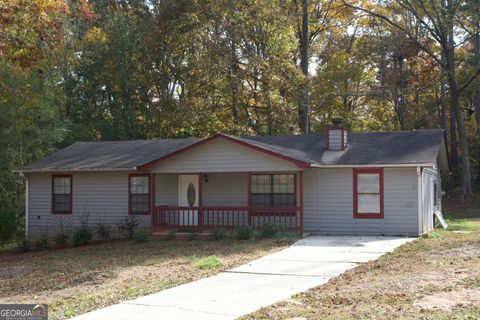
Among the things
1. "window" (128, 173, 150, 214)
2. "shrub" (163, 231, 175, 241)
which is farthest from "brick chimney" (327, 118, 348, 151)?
"window" (128, 173, 150, 214)

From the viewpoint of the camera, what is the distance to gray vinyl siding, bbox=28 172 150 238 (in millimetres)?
20359

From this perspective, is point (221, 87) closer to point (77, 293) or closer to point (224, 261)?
point (224, 261)

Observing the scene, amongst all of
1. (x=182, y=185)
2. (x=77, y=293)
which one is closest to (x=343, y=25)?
(x=182, y=185)

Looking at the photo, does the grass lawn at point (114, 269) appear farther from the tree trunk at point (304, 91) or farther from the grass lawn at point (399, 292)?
the tree trunk at point (304, 91)

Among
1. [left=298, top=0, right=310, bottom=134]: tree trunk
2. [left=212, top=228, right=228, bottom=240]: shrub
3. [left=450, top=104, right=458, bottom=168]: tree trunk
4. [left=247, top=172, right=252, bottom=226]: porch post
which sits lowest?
[left=212, top=228, right=228, bottom=240]: shrub

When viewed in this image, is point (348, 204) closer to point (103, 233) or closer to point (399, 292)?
point (103, 233)

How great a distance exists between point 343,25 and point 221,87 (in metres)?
11.8

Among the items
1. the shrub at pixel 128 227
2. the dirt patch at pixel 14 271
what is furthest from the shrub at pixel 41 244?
the dirt patch at pixel 14 271

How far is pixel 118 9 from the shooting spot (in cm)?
3425

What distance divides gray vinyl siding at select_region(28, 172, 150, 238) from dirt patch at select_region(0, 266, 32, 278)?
647 centimetres

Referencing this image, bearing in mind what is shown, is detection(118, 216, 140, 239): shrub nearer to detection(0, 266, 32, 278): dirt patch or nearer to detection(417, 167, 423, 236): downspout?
detection(0, 266, 32, 278): dirt patch

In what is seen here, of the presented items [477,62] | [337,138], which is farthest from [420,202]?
[477,62]

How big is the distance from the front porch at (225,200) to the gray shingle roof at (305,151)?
1.07m

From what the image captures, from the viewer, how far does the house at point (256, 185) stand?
17234 millimetres
